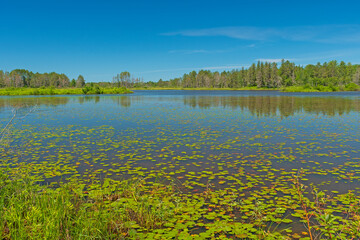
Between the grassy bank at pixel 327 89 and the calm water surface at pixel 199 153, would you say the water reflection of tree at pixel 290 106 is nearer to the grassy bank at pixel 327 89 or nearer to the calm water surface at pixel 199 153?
the calm water surface at pixel 199 153

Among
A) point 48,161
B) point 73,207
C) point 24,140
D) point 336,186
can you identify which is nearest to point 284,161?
point 336,186

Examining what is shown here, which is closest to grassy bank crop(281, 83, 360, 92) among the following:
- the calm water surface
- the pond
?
the calm water surface

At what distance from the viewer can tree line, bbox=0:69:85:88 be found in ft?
559

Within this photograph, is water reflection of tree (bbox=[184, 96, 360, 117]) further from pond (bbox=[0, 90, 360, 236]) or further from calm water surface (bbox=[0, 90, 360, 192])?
pond (bbox=[0, 90, 360, 236])

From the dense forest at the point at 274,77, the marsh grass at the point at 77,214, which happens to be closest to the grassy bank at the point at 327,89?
the dense forest at the point at 274,77

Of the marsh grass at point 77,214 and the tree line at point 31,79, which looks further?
the tree line at point 31,79

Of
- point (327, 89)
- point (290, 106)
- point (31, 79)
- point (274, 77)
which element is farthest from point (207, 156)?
point (31, 79)

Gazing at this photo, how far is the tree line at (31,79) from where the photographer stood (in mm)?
170375

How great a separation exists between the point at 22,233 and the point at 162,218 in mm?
2724

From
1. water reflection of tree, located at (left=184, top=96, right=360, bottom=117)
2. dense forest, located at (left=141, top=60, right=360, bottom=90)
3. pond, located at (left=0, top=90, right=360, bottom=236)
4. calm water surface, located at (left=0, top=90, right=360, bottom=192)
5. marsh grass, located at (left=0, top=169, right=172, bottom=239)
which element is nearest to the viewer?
marsh grass, located at (left=0, top=169, right=172, bottom=239)

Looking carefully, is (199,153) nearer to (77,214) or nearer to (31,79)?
(77,214)

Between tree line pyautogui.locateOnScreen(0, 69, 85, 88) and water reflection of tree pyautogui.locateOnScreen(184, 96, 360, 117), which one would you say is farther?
tree line pyautogui.locateOnScreen(0, 69, 85, 88)

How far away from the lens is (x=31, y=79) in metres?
184

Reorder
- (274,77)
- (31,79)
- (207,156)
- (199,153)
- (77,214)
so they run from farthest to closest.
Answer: (31,79)
(274,77)
(199,153)
(207,156)
(77,214)
